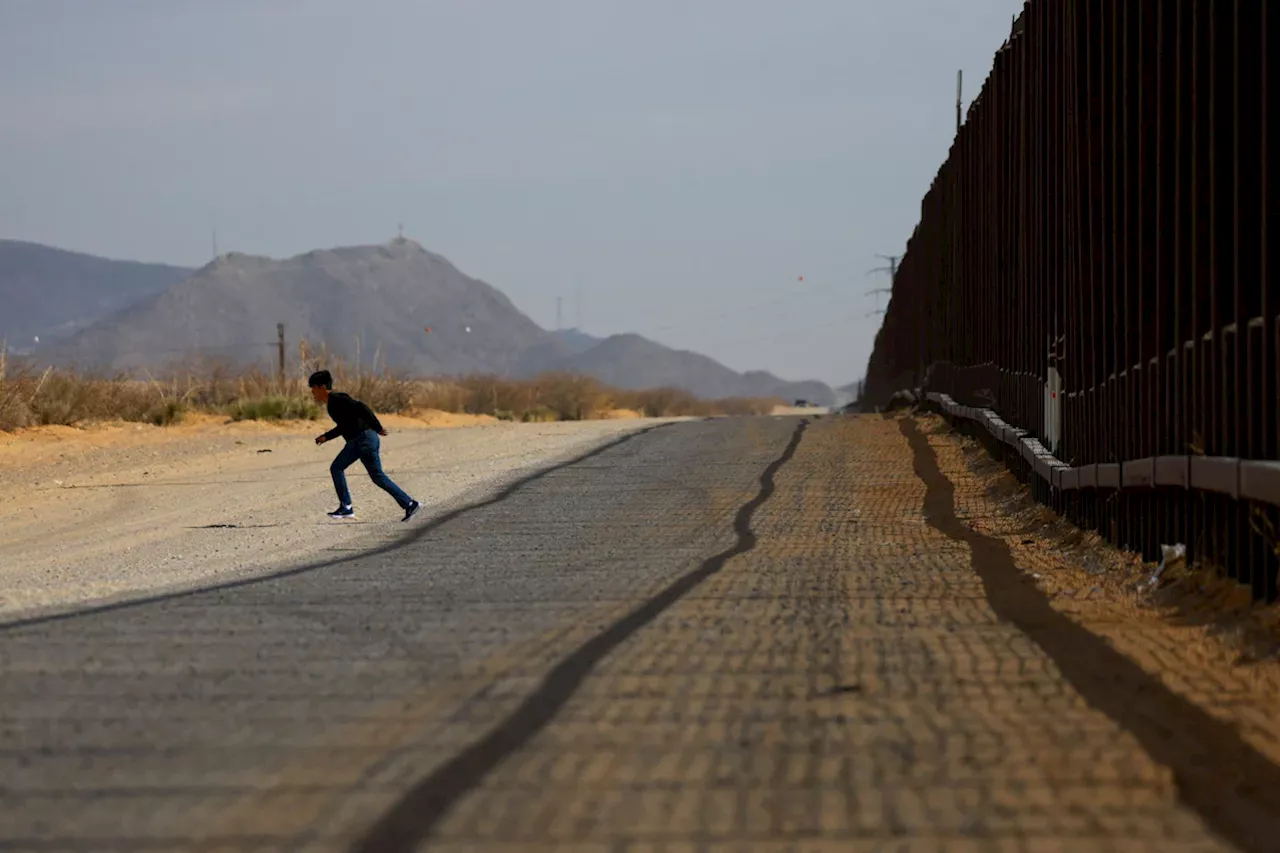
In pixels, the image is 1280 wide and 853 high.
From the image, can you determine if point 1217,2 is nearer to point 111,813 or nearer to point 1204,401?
point 1204,401

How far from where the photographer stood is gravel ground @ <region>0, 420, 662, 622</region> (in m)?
12.2

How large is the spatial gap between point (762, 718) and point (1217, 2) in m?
4.29

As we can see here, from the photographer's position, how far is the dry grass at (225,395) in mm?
29109

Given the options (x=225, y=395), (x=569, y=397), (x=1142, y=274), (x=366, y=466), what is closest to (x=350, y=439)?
(x=366, y=466)

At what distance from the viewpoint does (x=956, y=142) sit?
21.9m

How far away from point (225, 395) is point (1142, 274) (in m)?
29.8

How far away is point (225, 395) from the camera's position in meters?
37.3

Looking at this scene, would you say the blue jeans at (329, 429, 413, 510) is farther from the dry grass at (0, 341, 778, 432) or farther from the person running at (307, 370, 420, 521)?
the dry grass at (0, 341, 778, 432)

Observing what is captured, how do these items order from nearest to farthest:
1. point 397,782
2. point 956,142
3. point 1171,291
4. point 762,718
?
point 397,782 < point 762,718 < point 1171,291 < point 956,142

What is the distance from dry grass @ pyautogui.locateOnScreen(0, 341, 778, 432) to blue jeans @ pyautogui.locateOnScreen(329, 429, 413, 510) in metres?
13.5

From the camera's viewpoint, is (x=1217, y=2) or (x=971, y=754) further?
(x=1217, y=2)

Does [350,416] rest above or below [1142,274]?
below

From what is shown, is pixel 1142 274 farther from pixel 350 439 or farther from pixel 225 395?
pixel 225 395

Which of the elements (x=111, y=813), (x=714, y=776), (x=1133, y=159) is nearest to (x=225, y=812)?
(x=111, y=813)
